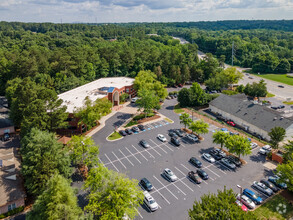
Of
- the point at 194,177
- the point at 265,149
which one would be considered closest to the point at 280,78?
the point at 265,149

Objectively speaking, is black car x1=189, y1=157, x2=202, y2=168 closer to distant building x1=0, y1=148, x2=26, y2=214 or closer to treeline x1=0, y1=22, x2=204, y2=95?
distant building x1=0, y1=148, x2=26, y2=214

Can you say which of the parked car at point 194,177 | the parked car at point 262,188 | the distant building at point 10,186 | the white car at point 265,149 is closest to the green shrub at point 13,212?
the distant building at point 10,186

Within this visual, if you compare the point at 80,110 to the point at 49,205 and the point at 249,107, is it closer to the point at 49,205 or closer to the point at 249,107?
the point at 49,205

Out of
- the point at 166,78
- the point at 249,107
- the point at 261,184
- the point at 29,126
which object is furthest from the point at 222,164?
the point at 166,78

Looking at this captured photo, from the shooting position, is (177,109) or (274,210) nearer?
(274,210)

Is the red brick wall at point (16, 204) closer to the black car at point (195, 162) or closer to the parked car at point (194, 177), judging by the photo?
the parked car at point (194, 177)

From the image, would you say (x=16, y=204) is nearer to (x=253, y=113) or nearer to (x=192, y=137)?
(x=192, y=137)

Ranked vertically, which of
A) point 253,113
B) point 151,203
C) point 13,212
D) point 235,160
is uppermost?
point 253,113
